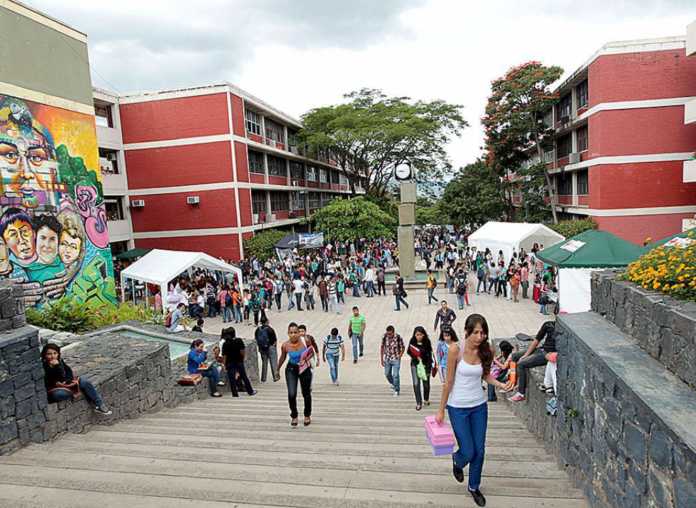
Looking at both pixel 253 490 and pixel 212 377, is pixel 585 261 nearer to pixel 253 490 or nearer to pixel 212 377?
pixel 212 377

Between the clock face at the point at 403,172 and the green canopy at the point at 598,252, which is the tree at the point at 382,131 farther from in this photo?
the green canopy at the point at 598,252

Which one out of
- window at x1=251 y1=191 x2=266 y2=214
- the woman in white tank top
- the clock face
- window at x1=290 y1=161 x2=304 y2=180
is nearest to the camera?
the woman in white tank top

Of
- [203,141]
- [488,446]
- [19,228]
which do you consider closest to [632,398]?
[488,446]

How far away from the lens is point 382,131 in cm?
3180

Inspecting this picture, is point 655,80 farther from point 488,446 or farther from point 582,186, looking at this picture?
point 488,446

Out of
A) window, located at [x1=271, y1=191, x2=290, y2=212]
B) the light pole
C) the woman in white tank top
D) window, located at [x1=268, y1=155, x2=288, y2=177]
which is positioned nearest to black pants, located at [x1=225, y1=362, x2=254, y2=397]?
the woman in white tank top

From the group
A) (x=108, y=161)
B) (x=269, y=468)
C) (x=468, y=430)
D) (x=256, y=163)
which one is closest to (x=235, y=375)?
(x=269, y=468)

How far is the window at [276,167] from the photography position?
3300cm

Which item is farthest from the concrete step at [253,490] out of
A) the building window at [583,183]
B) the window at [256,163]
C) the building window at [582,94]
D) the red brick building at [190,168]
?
the window at [256,163]

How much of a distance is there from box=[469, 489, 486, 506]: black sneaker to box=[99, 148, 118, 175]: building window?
25941mm

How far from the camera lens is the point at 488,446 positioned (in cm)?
499

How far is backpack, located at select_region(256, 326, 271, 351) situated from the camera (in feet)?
33.0

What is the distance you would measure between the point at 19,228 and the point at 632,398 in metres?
16.0

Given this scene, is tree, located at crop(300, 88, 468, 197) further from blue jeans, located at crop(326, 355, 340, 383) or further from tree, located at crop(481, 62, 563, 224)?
blue jeans, located at crop(326, 355, 340, 383)
